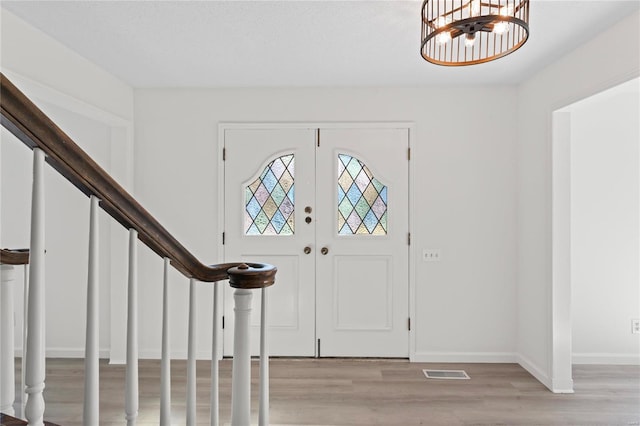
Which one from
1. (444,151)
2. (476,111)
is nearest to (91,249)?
(444,151)

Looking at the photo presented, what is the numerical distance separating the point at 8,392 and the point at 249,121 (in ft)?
9.24

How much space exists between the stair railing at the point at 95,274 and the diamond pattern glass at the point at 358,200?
7.51 ft

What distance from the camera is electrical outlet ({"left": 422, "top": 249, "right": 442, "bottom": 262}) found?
357 cm

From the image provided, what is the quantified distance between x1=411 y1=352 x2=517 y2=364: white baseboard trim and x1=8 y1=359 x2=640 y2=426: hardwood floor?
0.08m

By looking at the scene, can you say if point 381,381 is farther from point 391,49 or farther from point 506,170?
point 391,49

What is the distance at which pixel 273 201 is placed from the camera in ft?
11.9

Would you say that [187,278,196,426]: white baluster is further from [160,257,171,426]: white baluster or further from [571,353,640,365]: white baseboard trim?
[571,353,640,365]: white baseboard trim

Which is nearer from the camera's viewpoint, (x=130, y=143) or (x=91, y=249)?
(x=91, y=249)

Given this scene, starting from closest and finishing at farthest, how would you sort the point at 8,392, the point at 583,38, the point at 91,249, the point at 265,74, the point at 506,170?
the point at 91,249
the point at 8,392
the point at 583,38
the point at 265,74
the point at 506,170

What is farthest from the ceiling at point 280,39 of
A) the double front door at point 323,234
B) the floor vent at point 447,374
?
Answer: the floor vent at point 447,374

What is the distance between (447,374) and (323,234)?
5.12ft

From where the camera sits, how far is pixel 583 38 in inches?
103

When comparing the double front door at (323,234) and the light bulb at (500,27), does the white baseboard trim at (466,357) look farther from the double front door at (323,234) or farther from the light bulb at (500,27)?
the light bulb at (500,27)

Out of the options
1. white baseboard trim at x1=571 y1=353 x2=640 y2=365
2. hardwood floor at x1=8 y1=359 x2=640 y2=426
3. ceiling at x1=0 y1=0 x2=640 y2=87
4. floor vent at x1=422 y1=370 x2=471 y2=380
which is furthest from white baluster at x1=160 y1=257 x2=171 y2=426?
white baseboard trim at x1=571 y1=353 x2=640 y2=365
